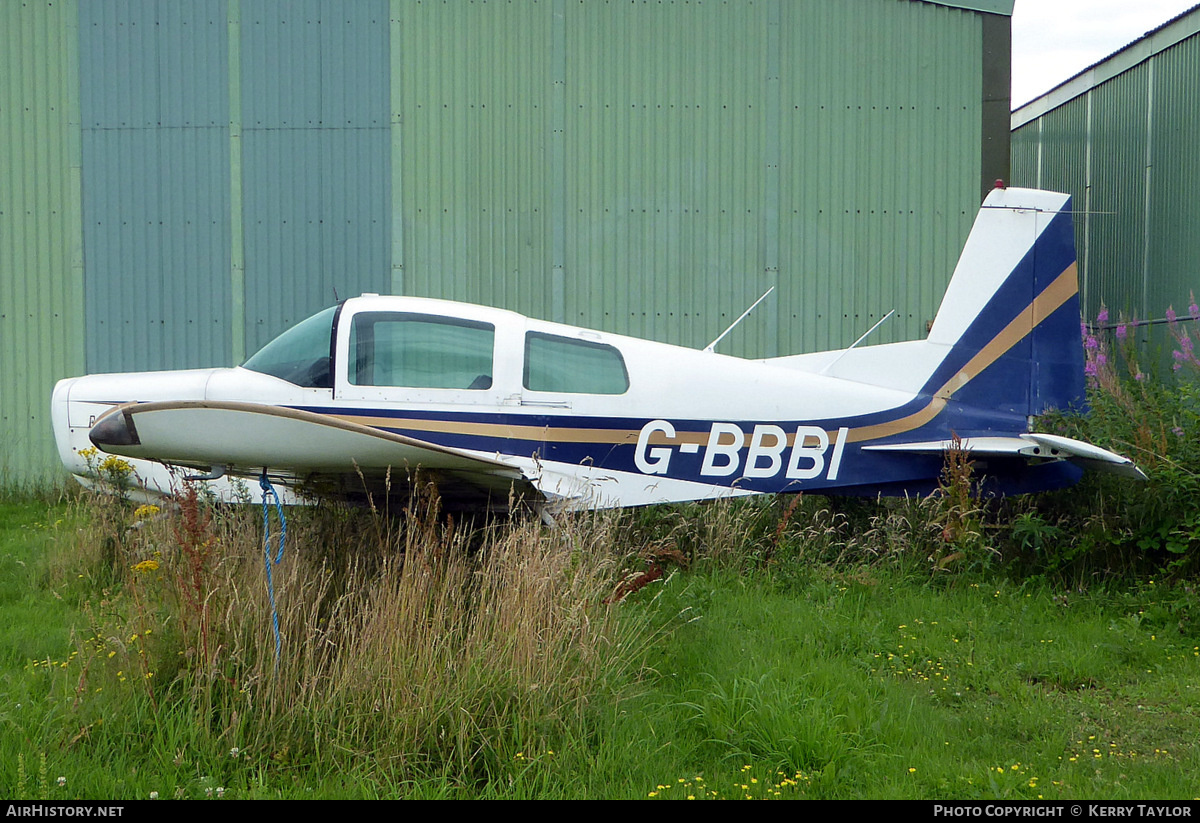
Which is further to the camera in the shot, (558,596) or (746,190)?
(746,190)

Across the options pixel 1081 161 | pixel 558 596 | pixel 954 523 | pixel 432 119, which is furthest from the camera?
pixel 1081 161

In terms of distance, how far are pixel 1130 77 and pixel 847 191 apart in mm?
3480

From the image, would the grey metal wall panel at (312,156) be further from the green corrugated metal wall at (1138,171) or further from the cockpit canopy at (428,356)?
the green corrugated metal wall at (1138,171)

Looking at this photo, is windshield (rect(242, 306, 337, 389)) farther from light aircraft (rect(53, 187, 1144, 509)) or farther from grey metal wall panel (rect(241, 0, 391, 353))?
grey metal wall panel (rect(241, 0, 391, 353))

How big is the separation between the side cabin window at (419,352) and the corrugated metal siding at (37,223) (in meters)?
4.27

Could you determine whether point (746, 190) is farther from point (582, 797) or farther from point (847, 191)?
point (582, 797)

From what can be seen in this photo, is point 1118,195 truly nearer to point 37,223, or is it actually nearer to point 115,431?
point 115,431

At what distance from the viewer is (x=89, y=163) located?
761cm

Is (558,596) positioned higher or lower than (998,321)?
lower

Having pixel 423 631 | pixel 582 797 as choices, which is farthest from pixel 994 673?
pixel 423 631

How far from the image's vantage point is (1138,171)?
8.28 metres

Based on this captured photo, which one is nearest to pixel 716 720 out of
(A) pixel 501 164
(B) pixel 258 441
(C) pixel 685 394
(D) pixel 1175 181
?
(B) pixel 258 441

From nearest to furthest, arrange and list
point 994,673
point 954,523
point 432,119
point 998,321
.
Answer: point 994,673 < point 954,523 < point 998,321 < point 432,119

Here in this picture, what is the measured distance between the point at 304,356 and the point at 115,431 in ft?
5.64
